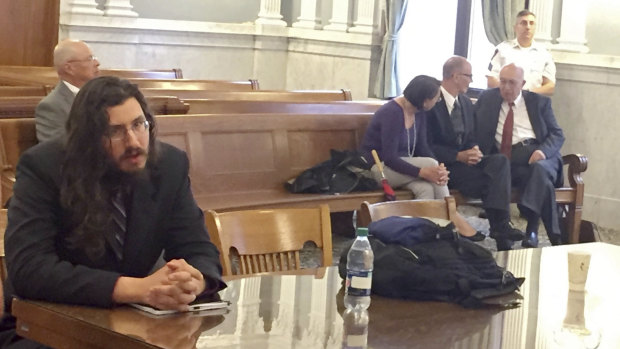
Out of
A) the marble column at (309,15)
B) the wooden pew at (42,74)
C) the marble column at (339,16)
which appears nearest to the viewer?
the wooden pew at (42,74)

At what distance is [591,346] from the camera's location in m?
2.71

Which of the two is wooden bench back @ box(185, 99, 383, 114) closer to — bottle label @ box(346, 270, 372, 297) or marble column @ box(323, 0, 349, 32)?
marble column @ box(323, 0, 349, 32)

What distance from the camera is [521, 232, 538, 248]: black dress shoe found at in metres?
7.13

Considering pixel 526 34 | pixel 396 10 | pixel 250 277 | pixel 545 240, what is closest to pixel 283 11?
pixel 396 10

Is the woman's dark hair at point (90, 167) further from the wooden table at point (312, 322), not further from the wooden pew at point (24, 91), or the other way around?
the wooden pew at point (24, 91)

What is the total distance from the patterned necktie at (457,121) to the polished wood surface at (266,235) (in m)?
3.79

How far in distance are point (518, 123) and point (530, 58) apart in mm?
1284

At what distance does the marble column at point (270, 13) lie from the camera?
1189 centimetres

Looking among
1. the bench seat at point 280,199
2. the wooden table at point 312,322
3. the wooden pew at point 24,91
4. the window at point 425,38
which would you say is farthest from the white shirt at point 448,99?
the wooden table at point 312,322

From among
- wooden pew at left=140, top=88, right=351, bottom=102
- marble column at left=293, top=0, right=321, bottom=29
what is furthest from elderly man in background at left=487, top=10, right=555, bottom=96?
marble column at left=293, top=0, right=321, bottom=29

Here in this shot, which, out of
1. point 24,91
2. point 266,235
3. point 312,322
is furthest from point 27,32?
point 312,322

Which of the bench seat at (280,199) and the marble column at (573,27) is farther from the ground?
the marble column at (573,27)

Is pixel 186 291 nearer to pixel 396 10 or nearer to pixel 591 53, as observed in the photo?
pixel 591 53

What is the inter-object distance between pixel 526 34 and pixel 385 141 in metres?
2.42
